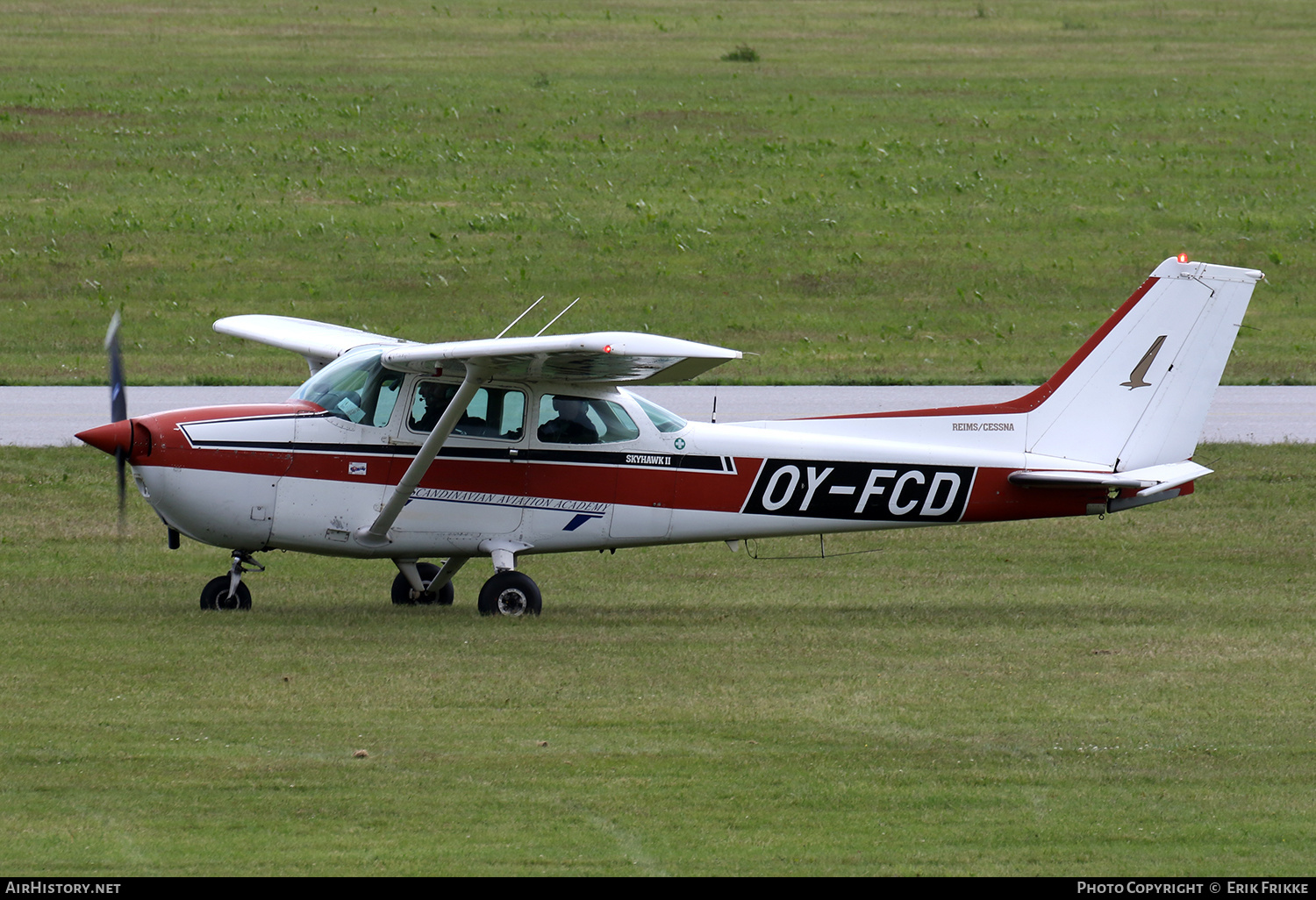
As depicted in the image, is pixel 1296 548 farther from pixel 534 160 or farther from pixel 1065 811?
pixel 534 160

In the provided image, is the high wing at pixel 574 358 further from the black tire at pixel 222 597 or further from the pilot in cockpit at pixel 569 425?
the black tire at pixel 222 597

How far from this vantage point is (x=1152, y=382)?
13414 mm

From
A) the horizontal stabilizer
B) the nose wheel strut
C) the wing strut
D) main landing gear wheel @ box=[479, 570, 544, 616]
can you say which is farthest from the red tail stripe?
the nose wheel strut

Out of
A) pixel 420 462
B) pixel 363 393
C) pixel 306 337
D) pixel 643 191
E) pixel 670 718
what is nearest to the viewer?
pixel 670 718

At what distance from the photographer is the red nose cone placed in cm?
1202

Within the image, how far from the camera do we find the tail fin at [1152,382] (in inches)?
525

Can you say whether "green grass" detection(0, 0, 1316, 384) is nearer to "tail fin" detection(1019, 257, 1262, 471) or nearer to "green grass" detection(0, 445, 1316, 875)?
"green grass" detection(0, 445, 1316, 875)

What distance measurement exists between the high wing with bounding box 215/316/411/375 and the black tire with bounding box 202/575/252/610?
2.41m

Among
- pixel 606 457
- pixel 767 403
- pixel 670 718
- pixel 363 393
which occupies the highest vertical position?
pixel 767 403

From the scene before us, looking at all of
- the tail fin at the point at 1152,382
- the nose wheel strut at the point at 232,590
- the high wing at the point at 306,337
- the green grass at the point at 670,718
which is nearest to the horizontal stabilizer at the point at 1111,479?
the tail fin at the point at 1152,382

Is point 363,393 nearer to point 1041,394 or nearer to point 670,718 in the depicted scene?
point 670,718

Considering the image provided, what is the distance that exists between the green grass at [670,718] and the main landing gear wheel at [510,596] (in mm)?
250

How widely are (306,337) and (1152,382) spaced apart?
7.33 m

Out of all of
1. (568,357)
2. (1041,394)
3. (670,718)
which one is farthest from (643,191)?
(670,718)
